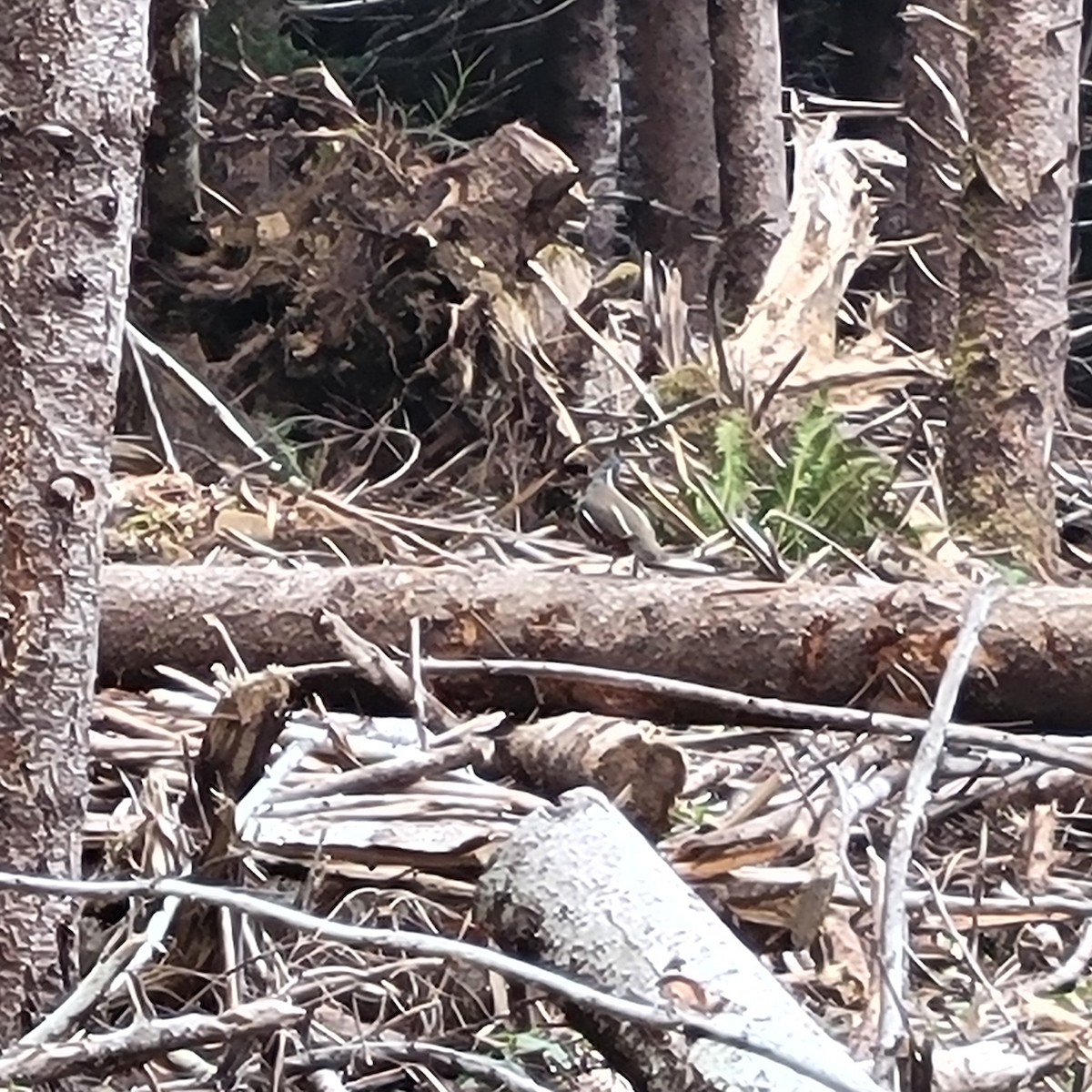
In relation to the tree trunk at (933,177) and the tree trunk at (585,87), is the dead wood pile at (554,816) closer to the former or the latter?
the tree trunk at (933,177)

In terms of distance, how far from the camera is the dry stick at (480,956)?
1423 mm

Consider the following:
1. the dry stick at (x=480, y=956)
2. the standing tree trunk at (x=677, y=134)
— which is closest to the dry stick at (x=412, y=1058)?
the dry stick at (x=480, y=956)

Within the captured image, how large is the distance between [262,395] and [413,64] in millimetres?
2657

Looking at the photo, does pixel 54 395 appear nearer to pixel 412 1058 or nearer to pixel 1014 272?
pixel 412 1058

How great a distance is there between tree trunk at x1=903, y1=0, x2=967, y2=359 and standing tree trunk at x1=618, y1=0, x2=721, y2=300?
109 cm

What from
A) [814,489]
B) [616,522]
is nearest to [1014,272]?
[814,489]

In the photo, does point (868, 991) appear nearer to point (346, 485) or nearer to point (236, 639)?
point (236, 639)

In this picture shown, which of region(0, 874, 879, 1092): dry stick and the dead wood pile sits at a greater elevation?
region(0, 874, 879, 1092): dry stick

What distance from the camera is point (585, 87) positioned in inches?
275

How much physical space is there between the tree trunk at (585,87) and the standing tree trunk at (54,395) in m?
5.16

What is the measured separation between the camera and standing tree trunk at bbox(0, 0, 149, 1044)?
182cm

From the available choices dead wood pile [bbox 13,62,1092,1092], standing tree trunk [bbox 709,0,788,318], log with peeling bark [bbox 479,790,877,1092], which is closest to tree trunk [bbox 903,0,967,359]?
standing tree trunk [bbox 709,0,788,318]

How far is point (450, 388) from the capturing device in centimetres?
473

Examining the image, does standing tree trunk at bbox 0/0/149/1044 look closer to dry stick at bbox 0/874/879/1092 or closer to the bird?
dry stick at bbox 0/874/879/1092
